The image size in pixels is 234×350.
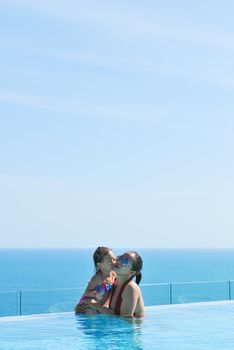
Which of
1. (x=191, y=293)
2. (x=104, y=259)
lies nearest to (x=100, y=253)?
(x=104, y=259)

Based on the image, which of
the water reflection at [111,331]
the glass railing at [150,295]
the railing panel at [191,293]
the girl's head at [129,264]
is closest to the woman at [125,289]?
the girl's head at [129,264]

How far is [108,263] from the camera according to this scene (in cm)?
1167

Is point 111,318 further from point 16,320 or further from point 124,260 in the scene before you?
point 16,320

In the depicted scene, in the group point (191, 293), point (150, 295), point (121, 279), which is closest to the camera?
point (121, 279)

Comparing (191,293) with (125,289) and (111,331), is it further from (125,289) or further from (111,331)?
(111,331)

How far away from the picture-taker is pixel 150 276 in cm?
14975

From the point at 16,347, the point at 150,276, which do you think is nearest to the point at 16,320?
the point at 16,347

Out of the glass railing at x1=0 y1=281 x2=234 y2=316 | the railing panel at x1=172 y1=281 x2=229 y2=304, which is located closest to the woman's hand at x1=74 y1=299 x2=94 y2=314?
the glass railing at x1=0 y1=281 x2=234 y2=316

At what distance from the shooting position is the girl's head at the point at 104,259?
37.9 ft

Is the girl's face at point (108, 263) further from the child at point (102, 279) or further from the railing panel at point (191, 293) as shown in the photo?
the railing panel at point (191, 293)

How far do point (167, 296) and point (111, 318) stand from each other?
14.5 ft

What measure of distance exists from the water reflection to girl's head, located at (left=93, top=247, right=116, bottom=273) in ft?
2.23

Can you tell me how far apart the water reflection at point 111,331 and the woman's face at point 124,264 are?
671 millimetres

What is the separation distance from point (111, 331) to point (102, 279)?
3.03ft
